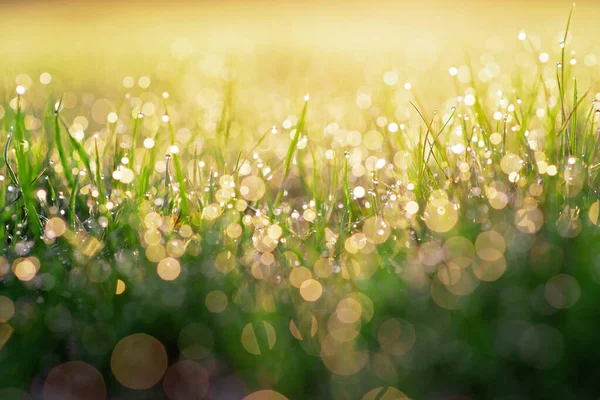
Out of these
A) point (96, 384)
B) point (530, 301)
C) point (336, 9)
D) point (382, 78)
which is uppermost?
point (336, 9)

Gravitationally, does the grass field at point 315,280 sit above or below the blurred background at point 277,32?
below

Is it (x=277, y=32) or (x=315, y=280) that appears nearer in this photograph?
(x=315, y=280)

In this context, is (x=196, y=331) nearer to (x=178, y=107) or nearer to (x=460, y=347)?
(x=460, y=347)

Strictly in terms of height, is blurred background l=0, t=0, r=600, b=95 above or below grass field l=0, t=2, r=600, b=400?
above

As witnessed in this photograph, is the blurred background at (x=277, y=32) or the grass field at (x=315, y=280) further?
the blurred background at (x=277, y=32)

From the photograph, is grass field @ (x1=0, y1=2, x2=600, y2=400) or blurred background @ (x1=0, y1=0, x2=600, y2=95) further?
blurred background @ (x1=0, y1=0, x2=600, y2=95)

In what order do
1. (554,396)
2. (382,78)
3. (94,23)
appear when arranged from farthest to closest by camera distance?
(94,23) → (382,78) → (554,396)

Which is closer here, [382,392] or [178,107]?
[382,392]

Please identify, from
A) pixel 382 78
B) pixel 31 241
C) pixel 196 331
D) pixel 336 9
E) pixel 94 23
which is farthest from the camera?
pixel 336 9

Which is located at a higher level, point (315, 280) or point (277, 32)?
point (277, 32)

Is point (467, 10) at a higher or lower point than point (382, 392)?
higher

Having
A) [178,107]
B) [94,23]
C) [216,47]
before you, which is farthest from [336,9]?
[178,107]
